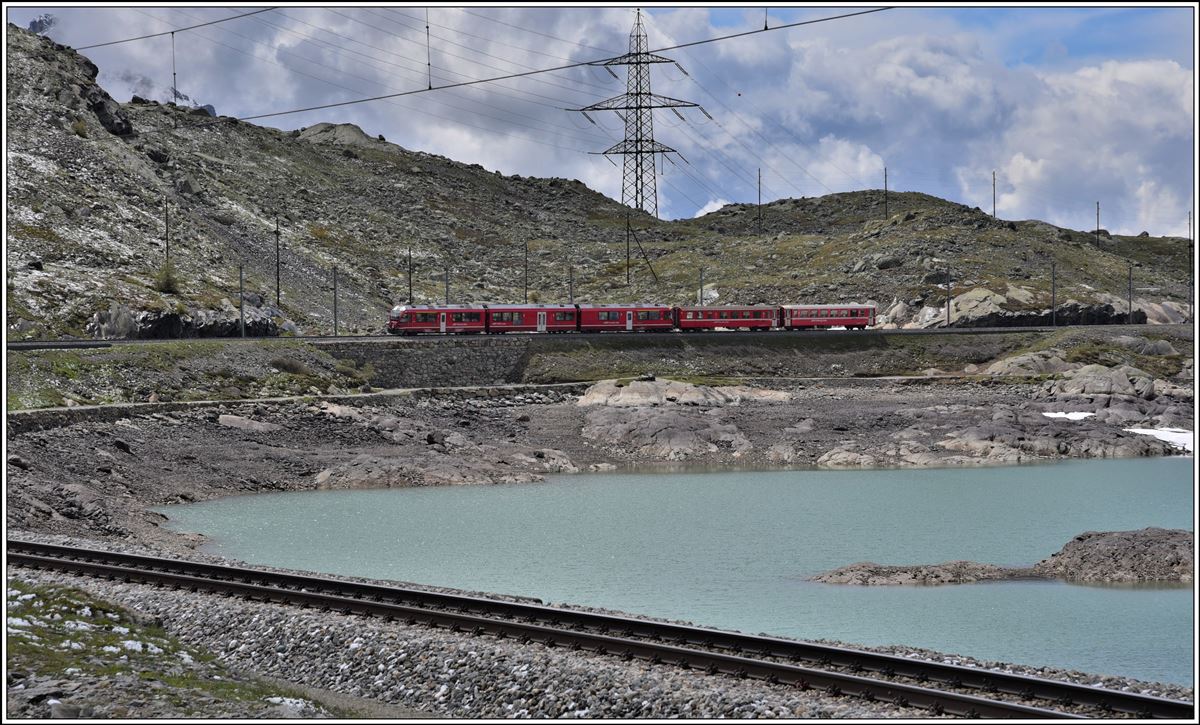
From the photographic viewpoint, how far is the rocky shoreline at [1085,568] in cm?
3459

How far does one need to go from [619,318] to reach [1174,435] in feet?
146

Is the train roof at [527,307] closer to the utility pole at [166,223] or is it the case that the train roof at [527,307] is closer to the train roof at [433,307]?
the train roof at [433,307]

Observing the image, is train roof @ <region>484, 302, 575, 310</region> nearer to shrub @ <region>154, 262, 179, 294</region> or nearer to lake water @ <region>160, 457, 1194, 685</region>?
shrub @ <region>154, 262, 179, 294</region>

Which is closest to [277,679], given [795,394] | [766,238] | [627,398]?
[627,398]

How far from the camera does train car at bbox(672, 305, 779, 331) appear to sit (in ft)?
340

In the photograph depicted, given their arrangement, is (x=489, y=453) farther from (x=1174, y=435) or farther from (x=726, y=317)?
(x=726, y=317)

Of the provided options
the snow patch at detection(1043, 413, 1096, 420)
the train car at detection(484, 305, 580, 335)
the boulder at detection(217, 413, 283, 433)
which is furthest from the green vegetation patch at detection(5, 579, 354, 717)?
the train car at detection(484, 305, 580, 335)

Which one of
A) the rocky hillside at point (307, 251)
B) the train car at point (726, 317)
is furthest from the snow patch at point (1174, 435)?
the rocky hillside at point (307, 251)

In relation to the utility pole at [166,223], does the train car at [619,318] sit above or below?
below

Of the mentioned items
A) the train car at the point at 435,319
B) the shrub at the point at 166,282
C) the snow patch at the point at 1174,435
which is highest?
the shrub at the point at 166,282

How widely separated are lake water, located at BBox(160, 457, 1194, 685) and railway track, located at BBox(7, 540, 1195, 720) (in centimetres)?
599

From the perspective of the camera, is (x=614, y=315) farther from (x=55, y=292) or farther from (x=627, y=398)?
(x=55, y=292)

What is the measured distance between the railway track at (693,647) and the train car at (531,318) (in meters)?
68.6

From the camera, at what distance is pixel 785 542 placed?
4209cm
